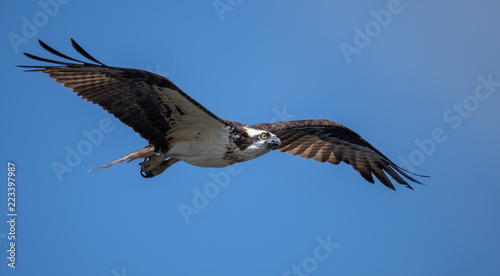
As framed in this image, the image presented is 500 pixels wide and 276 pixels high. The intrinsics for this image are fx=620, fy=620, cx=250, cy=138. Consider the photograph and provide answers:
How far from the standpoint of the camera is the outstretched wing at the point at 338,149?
1249cm

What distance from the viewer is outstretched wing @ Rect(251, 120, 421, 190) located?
41.0 feet

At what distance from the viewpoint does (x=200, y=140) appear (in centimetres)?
997

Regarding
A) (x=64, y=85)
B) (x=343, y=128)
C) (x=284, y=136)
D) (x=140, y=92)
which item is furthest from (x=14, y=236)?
(x=343, y=128)

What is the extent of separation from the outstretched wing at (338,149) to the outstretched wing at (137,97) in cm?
314

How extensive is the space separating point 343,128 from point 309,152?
39.5 inches

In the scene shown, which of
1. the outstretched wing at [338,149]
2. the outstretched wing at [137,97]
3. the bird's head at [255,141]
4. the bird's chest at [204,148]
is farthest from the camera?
the outstretched wing at [338,149]

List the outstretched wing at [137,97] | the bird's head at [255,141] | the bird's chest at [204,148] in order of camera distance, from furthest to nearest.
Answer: the bird's head at [255,141], the bird's chest at [204,148], the outstretched wing at [137,97]

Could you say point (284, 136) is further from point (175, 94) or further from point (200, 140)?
point (175, 94)

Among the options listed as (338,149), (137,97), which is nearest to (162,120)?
(137,97)

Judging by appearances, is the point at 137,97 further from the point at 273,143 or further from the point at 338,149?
the point at 338,149

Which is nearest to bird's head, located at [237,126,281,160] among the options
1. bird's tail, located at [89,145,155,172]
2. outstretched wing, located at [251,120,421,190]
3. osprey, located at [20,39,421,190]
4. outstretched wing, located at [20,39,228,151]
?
osprey, located at [20,39,421,190]

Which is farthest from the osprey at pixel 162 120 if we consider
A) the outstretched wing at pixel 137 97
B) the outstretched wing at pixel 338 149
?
the outstretched wing at pixel 338 149

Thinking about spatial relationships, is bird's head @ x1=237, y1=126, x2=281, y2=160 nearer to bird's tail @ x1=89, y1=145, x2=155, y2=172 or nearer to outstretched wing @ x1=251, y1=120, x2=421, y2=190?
bird's tail @ x1=89, y1=145, x2=155, y2=172

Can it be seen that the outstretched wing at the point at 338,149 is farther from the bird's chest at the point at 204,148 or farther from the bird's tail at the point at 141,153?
the bird's tail at the point at 141,153
